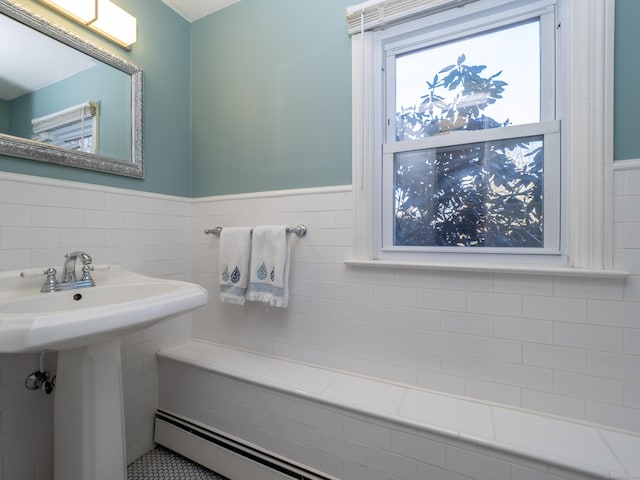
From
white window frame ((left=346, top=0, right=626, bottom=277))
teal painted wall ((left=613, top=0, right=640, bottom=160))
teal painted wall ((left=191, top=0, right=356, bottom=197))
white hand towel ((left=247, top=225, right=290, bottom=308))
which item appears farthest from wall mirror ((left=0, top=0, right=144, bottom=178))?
teal painted wall ((left=613, top=0, right=640, bottom=160))

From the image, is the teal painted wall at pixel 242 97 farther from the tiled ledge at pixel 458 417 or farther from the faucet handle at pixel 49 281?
the tiled ledge at pixel 458 417

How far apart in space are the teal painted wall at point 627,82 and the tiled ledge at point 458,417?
2.88 ft

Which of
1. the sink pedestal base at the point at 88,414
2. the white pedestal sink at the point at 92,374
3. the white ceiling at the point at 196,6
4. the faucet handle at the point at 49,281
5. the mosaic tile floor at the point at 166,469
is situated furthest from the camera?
the white ceiling at the point at 196,6

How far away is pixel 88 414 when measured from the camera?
816mm

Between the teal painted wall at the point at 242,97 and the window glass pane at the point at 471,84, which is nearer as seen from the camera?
the window glass pane at the point at 471,84

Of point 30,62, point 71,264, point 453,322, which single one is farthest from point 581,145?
point 30,62

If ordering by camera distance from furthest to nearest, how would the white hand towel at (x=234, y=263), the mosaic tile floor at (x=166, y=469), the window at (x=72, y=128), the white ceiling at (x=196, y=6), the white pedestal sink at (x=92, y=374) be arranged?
the white ceiling at (x=196, y=6) < the white hand towel at (x=234, y=263) < the mosaic tile floor at (x=166, y=469) < the window at (x=72, y=128) < the white pedestal sink at (x=92, y=374)

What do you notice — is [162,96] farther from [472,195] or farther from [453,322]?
[453,322]

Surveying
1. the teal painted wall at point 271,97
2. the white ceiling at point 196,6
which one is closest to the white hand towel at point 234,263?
the teal painted wall at point 271,97

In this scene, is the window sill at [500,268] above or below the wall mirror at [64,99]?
below

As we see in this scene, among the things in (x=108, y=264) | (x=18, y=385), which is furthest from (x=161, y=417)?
(x=108, y=264)

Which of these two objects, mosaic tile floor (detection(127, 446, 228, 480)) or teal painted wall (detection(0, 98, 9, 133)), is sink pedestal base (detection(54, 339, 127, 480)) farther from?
teal painted wall (detection(0, 98, 9, 133))

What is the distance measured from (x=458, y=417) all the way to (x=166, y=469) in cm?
130

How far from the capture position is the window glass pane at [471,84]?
1032 mm
